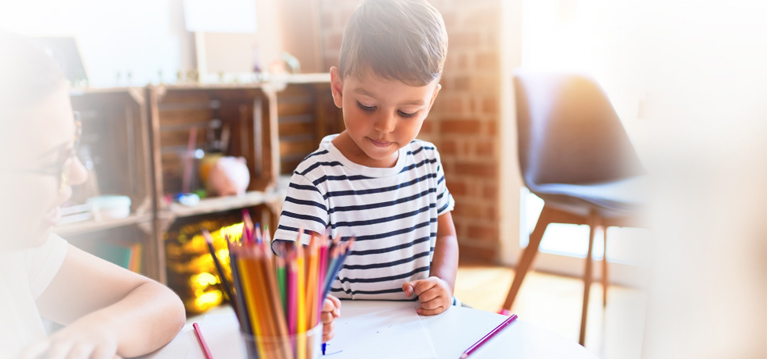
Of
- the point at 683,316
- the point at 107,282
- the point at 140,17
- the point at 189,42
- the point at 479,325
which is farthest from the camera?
the point at 189,42

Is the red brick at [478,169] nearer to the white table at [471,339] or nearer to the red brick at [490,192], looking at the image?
the red brick at [490,192]

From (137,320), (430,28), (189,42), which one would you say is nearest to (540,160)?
(430,28)

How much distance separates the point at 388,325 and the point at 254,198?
1368mm

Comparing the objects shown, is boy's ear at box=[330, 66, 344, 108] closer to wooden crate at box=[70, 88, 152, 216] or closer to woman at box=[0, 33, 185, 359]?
woman at box=[0, 33, 185, 359]

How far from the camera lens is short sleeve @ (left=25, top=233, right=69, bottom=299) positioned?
1.50ft

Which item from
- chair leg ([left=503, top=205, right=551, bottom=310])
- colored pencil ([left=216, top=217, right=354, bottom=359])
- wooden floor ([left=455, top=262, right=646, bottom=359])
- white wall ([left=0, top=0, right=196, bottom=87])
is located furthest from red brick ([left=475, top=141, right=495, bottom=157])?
colored pencil ([left=216, top=217, right=354, bottom=359])

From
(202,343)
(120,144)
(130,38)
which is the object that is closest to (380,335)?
(202,343)

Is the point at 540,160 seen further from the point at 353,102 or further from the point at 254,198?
the point at 353,102

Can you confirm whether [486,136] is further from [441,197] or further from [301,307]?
[301,307]

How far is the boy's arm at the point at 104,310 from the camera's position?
0.48 meters

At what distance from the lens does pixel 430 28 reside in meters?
0.69

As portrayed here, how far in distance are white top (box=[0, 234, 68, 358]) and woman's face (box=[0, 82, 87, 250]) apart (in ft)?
0.05

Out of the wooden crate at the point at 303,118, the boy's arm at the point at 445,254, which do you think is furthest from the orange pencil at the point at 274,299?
the wooden crate at the point at 303,118

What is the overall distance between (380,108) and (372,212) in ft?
0.54
